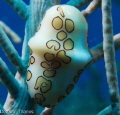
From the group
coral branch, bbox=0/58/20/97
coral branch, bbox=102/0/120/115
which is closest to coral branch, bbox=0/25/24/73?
coral branch, bbox=0/58/20/97

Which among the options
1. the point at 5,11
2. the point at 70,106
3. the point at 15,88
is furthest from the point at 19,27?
the point at 15,88

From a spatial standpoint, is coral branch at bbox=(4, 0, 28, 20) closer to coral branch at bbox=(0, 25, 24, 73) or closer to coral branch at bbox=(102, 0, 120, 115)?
coral branch at bbox=(0, 25, 24, 73)

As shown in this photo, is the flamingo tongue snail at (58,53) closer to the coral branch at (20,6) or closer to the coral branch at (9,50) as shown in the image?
the coral branch at (9,50)

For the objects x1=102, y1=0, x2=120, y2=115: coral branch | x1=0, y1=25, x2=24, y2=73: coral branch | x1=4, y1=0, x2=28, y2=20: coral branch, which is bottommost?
x1=102, y1=0, x2=120, y2=115: coral branch

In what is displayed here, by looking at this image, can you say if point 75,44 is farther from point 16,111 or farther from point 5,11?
point 5,11

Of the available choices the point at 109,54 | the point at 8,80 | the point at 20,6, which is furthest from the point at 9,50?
the point at 109,54

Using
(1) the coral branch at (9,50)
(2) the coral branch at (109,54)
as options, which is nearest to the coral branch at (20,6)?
(1) the coral branch at (9,50)
